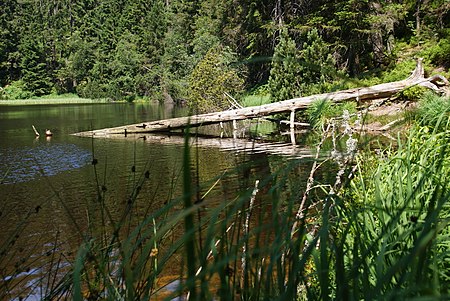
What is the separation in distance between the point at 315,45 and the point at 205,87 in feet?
19.1

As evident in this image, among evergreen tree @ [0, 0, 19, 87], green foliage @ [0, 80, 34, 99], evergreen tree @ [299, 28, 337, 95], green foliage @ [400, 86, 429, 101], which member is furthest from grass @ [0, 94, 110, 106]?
green foliage @ [400, 86, 429, 101]

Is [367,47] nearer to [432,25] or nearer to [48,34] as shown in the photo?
[432,25]

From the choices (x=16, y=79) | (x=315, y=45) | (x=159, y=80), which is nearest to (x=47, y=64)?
(x=16, y=79)

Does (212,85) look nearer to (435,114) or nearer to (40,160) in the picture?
(40,160)

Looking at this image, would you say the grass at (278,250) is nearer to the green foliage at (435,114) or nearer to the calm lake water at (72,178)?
the calm lake water at (72,178)

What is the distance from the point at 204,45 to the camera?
3738 centimetres

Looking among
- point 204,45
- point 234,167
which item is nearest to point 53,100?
point 204,45

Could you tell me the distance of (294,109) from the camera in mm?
16016

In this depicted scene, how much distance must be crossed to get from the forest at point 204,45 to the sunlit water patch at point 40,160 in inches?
207

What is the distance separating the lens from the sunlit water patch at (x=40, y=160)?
12.1m

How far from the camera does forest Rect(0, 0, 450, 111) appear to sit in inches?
813

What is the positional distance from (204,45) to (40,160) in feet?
81.1

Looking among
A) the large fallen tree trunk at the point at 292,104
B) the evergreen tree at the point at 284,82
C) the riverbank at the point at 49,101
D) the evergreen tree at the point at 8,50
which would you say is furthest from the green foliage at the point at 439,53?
the evergreen tree at the point at 8,50

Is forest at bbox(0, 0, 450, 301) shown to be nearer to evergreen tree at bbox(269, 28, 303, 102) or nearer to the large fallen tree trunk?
evergreen tree at bbox(269, 28, 303, 102)
